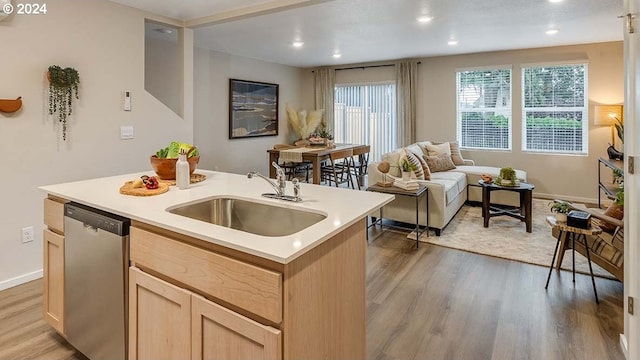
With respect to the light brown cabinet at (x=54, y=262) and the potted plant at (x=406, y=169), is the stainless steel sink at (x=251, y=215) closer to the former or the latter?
the light brown cabinet at (x=54, y=262)

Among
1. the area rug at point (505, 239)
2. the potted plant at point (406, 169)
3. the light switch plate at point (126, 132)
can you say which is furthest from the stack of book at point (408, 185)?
the light switch plate at point (126, 132)

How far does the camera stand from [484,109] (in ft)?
21.8

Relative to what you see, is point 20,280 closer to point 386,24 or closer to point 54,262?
point 54,262

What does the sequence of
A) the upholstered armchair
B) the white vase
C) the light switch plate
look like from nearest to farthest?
the upholstered armchair < the white vase < the light switch plate

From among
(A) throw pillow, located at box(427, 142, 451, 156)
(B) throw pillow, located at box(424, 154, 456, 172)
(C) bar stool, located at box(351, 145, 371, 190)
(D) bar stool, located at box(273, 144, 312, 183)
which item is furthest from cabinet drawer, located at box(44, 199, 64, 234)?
(C) bar stool, located at box(351, 145, 371, 190)

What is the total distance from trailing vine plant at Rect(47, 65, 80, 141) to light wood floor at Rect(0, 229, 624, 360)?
4.63 feet

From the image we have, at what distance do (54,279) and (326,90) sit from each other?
680cm

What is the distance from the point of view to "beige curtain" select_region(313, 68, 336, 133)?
8.10 m

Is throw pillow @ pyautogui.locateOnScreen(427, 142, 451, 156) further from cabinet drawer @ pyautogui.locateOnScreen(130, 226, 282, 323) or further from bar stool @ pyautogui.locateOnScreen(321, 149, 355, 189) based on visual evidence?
cabinet drawer @ pyautogui.locateOnScreen(130, 226, 282, 323)

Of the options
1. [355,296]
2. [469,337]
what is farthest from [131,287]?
[469,337]

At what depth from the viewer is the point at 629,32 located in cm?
184

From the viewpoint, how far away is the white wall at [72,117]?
2877mm

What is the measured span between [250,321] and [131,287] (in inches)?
28.3

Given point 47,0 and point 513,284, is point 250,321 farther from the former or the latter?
point 47,0
